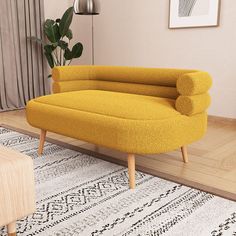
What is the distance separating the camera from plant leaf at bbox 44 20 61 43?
12.6 ft

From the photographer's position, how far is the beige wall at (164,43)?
3.11m

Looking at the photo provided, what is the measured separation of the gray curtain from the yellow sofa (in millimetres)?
1629

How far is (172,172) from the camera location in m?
1.94

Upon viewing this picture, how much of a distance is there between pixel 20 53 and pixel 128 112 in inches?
104

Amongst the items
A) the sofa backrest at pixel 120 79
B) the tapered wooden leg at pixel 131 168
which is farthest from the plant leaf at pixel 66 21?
the tapered wooden leg at pixel 131 168

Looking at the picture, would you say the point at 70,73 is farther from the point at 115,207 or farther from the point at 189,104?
the point at 115,207

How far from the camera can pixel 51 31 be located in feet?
12.7

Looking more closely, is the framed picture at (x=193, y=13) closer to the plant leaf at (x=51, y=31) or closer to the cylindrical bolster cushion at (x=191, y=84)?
the plant leaf at (x=51, y=31)

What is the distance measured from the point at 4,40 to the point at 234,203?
318cm

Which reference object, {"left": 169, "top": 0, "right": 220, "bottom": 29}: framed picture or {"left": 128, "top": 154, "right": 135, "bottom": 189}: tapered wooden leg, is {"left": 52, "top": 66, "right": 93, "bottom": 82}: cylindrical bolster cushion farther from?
{"left": 169, "top": 0, "right": 220, "bottom": 29}: framed picture

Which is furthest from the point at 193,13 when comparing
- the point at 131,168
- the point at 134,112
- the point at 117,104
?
the point at 131,168

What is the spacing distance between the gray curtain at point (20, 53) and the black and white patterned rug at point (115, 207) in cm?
206

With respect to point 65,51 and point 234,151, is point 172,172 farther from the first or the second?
point 65,51

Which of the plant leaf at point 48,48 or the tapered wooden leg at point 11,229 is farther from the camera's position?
the plant leaf at point 48,48
